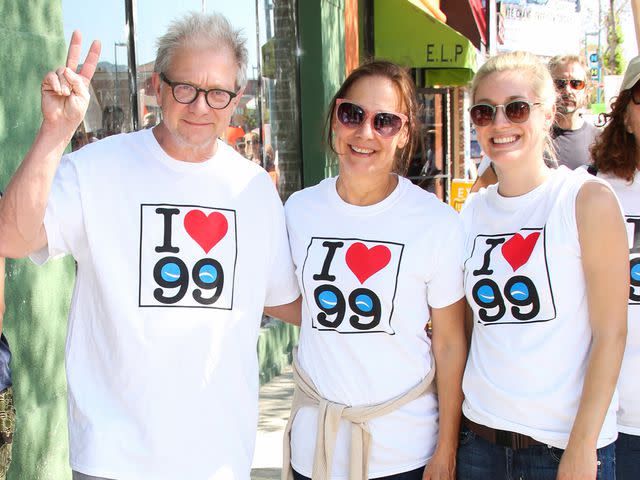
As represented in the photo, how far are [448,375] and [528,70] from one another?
1.02m

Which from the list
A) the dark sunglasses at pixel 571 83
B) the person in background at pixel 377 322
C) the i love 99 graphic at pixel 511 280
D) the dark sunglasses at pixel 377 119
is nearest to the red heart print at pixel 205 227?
the person in background at pixel 377 322

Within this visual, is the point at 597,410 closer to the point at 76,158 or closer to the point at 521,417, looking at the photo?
the point at 521,417

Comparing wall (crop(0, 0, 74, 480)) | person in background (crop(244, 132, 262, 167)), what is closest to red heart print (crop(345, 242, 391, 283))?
wall (crop(0, 0, 74, 480))

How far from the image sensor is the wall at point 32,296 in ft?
12.6

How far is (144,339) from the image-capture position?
2.48m

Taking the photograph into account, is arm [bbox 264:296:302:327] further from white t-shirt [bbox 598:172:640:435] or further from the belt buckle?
white t-shirt [bbox 598:172:640:435]

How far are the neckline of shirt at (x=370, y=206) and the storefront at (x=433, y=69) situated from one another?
3750 millimetres

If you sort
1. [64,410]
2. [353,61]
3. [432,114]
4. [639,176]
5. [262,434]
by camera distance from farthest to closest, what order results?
[432,114] → [353,61] → [262,434] → [64,410] → [639,176]

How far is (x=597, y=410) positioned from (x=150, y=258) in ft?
4.46

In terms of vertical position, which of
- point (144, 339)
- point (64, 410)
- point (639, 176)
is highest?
point (639, 176)

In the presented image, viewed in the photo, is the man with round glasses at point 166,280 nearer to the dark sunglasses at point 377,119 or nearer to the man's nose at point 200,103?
the man's nose at point 200,103

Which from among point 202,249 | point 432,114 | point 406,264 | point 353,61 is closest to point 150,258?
point 202,249

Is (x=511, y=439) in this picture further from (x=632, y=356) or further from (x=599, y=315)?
(x=632, y=356)

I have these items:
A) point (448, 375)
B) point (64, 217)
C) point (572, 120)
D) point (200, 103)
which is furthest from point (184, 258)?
point (572, 120)
